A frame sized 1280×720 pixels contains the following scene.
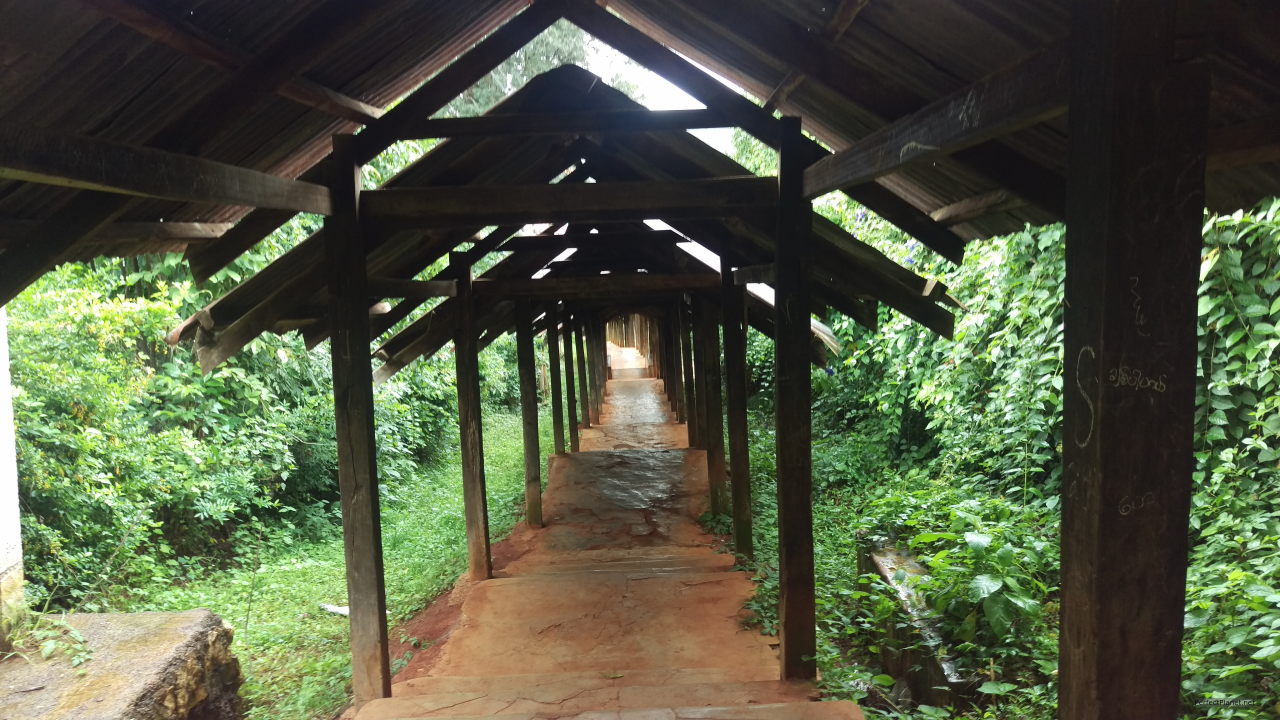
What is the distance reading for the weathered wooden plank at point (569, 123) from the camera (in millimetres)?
4297

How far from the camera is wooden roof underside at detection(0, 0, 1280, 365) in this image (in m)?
2.42

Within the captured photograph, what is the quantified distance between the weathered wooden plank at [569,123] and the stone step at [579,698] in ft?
10.8

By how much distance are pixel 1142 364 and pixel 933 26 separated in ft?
5.31

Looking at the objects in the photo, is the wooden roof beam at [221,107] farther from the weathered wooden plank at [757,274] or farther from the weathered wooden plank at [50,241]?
the weathered wooden plank at [757,274]

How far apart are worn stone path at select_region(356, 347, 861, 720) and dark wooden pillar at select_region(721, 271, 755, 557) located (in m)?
0.40

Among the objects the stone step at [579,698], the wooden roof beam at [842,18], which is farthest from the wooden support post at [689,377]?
the wooden roof beam at [842,18]

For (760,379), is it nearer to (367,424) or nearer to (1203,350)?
(1203,350)

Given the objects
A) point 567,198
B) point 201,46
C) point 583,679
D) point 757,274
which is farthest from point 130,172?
A: point 757,274

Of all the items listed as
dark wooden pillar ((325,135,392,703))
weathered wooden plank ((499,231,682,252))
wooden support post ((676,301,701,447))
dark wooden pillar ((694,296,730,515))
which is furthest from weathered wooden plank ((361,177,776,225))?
wooden support post ((676,301,701,447))

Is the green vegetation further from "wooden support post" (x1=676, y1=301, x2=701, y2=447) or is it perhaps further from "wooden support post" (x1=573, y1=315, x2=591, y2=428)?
"wooden support post" (x1=573, y1=315, x2=591, y2=428)

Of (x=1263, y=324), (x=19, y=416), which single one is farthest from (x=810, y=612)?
(x=19, y=416)

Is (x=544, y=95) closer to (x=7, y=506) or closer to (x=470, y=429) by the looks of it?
(x=470, y=429)

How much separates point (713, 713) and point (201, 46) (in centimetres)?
387

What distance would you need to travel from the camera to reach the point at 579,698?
425 centimetres
